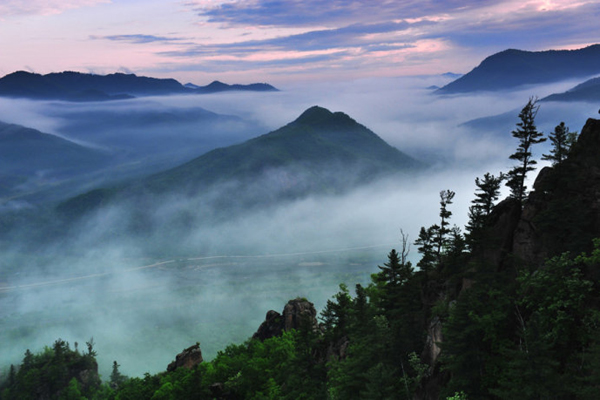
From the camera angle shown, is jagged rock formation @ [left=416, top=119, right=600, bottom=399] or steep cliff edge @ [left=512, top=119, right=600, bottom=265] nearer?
jagged rock formation @ [left=416, top=119, right=600, bottom=399]

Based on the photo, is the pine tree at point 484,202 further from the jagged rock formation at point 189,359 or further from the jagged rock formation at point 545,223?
the jagged rock formation at point 189,359

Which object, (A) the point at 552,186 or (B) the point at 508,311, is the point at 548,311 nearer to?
(B) the point at 508,311

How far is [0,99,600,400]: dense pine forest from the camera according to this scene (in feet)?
109

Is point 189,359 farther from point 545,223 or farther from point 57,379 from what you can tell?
point 545,223

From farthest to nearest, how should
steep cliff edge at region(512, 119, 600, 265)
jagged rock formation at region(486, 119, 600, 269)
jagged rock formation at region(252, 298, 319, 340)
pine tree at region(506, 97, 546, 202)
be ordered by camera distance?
jagged rock formation at region(252, 298, 319, 340) → pine tree at region(506, 97, 546, 202) → jagged rock formation at region(486, 119, 600, 269) → steep cliff edge at region(512, 119, 600, 265)

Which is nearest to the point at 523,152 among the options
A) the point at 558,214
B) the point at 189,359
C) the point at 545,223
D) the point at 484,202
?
the point at 484,202

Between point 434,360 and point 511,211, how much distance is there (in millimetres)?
19032

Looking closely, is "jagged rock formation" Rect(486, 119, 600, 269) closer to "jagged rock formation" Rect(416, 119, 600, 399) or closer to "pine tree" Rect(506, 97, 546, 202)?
"jagged rock formation" Rect(416, 119, 600, 399)

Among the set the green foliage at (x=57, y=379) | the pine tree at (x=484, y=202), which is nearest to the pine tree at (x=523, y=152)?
the pine tree at (x=484, y=202)

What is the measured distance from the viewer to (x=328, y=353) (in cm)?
6412

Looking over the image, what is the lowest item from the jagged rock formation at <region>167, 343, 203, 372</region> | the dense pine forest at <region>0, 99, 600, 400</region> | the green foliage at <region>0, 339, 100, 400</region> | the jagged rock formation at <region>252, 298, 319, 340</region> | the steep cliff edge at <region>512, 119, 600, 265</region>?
the green foliage at <region>0, 339, 100, 400</region>

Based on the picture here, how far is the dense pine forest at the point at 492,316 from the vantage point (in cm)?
3312

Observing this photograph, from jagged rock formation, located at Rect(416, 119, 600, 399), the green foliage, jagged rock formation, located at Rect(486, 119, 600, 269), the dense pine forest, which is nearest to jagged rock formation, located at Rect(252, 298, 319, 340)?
the dense pine forest

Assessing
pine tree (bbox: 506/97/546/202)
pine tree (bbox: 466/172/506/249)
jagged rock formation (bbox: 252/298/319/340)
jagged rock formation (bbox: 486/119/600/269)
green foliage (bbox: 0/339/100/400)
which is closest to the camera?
jagged rock formation (bbox: 486/119/600/269)
